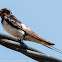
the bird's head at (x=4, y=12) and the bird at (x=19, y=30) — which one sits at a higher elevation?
the bird's head at (x=4, y=12)

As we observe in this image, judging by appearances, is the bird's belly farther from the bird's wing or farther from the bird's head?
the bird's head

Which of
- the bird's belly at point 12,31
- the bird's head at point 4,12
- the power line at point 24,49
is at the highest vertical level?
the bird's head at point 4,12

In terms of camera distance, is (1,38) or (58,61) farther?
(58,61)

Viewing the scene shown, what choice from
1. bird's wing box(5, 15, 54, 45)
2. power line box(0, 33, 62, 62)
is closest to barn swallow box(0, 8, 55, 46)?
bird's wing box(5, 15, 54, 45)

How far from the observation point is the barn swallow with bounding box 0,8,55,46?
8.21 feet

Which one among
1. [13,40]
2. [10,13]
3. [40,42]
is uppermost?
[10,13]

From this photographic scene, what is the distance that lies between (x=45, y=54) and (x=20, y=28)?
2.91 feet

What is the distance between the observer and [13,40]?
69.0 inches

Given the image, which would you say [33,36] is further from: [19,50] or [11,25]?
[19,50]

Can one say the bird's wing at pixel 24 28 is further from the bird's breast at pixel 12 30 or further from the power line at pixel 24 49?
the power line at pixel 24 49

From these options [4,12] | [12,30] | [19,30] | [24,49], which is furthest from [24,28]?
[24,49]

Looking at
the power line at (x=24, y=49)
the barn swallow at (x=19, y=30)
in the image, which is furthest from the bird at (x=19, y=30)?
the power line at (x=24, y=49)

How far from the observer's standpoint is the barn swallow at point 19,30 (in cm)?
250

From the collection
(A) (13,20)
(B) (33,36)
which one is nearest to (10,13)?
(A) (13,20)
